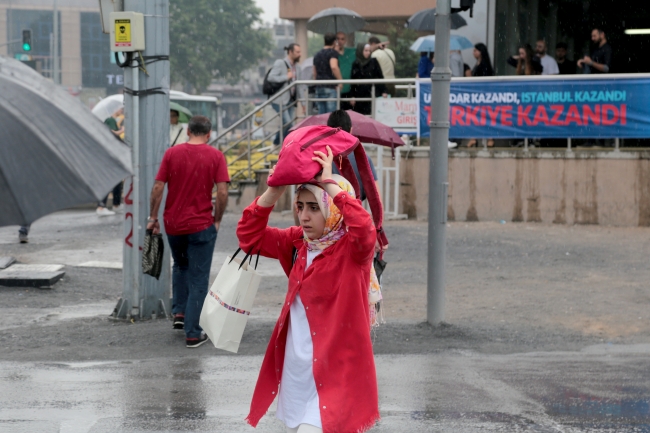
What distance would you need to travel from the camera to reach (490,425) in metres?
6.03

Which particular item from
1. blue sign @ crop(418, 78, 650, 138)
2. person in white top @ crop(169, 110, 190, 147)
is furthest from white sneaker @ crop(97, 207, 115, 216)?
blue sign @ crop(418, 78, 650, 138)

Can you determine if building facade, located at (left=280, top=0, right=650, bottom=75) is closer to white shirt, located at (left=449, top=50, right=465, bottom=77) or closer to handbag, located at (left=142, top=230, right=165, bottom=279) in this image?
white shirt, located at (left=449, top=50, right=465, bottom=77)

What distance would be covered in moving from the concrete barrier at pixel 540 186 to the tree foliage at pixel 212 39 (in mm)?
47381

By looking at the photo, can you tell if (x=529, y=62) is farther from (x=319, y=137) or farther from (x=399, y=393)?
(x=319, y=137)

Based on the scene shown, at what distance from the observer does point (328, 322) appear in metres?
4.31

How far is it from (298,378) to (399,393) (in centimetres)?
260

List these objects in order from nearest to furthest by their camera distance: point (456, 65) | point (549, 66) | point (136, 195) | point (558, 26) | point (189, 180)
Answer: point (189, 180), point (136, 195), point (549, 66), point (456, 65), point (558, 26)

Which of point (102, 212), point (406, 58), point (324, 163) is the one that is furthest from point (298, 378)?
point (406, 58)

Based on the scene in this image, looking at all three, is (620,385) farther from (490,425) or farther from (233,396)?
(233,396)

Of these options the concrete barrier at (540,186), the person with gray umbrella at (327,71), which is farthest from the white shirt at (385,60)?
the concrete barrier at (540,186)

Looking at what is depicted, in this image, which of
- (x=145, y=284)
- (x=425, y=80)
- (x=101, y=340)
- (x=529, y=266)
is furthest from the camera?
(x=425, y=80)

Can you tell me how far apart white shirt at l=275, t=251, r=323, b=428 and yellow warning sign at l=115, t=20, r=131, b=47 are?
4.84 meters

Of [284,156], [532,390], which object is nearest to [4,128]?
[284,156]

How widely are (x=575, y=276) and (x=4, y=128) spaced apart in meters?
9.31
